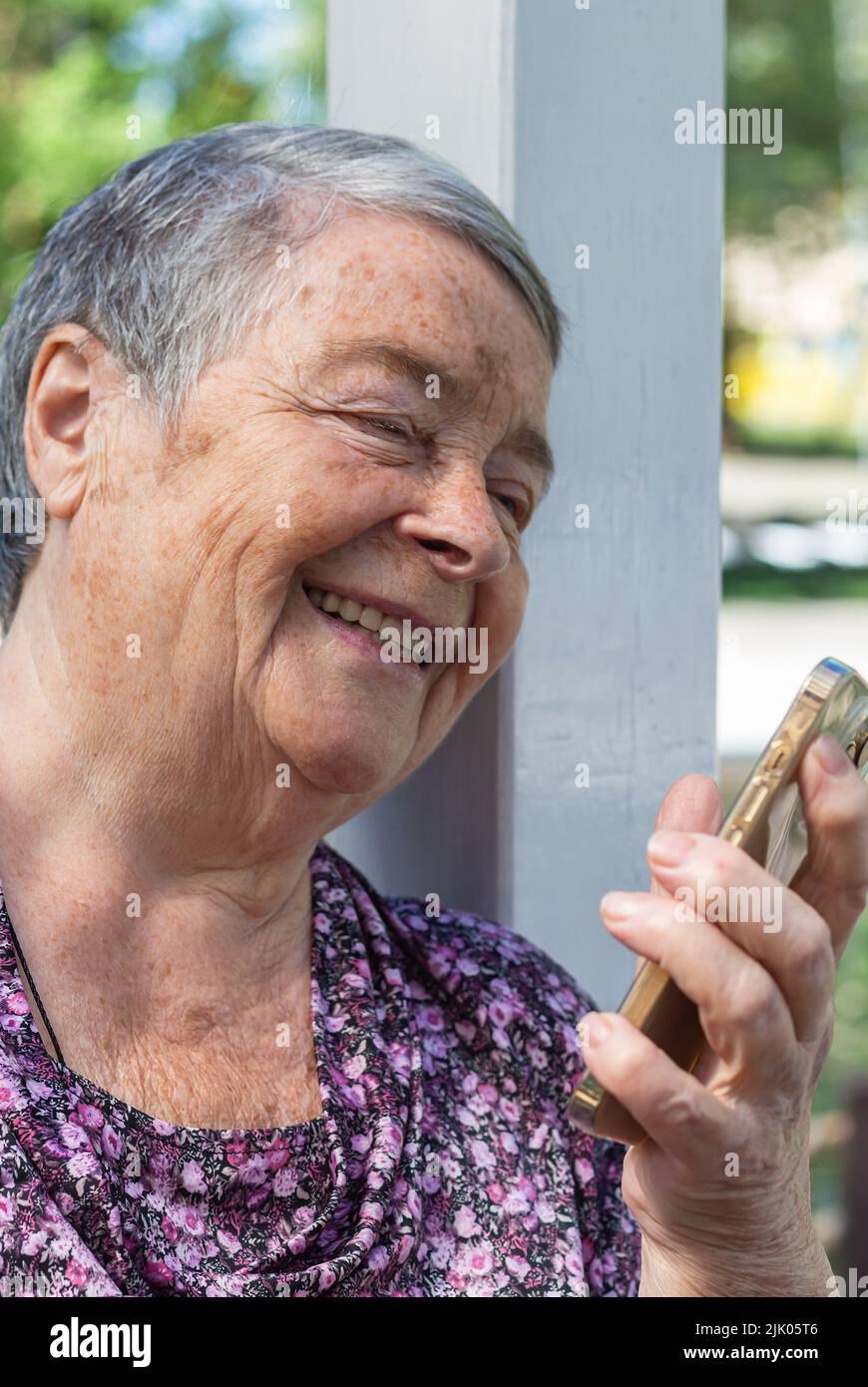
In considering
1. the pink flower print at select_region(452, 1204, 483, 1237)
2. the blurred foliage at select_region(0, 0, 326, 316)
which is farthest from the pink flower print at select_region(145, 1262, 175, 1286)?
the blurred foliage at select_region(0, 0, 326, 316)

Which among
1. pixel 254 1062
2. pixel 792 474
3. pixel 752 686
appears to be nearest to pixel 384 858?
pixel 254 1062

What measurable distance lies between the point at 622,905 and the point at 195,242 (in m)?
0.79

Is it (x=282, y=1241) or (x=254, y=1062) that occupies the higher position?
(x=254, y=1062)

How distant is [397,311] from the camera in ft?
4.70

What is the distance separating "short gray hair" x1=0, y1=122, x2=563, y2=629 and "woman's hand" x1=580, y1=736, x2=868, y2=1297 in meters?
0.63

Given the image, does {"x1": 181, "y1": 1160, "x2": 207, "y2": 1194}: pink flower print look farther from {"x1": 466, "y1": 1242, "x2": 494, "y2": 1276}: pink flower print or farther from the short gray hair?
the short gray hair

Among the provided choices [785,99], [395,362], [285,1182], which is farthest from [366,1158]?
[785,99]

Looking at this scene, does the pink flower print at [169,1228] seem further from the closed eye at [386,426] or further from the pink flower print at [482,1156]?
the closed eye at [386,426]

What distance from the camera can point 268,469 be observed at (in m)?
1.39

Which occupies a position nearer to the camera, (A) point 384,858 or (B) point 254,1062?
(B) point 254,1062
